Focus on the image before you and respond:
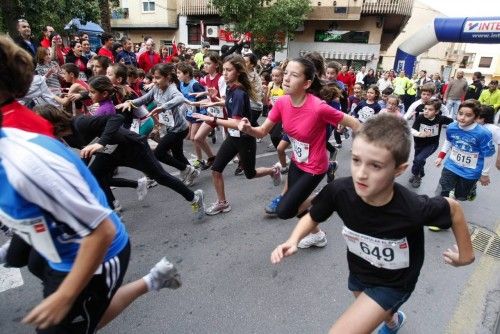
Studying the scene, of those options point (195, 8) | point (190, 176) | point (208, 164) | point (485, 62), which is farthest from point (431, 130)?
point (485, 62)

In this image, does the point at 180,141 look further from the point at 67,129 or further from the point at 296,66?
the point at 296,66

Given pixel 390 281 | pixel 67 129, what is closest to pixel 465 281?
pixel 390 281

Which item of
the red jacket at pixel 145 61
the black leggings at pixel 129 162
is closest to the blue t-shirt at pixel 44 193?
the black leggings at pixel 129 162

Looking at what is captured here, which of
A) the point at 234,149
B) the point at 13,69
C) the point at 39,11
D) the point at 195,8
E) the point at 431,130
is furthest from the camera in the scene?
the point at 195,8

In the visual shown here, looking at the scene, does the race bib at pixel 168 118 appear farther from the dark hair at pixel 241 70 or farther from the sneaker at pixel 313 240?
the sneaker at pixel 313 240

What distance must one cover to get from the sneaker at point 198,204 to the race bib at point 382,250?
7.53 ft

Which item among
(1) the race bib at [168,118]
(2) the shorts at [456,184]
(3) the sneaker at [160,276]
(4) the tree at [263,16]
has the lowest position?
(2) the shorts at [456,184]

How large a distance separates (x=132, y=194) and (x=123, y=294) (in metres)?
2.89

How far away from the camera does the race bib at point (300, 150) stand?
10.2 ft

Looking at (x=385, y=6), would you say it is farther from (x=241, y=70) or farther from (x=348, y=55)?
(x=241, y=70)

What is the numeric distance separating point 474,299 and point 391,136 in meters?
2.15

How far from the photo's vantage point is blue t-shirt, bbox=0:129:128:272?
1.12m

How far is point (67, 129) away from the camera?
9.55 feet

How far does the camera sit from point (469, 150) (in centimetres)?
400
